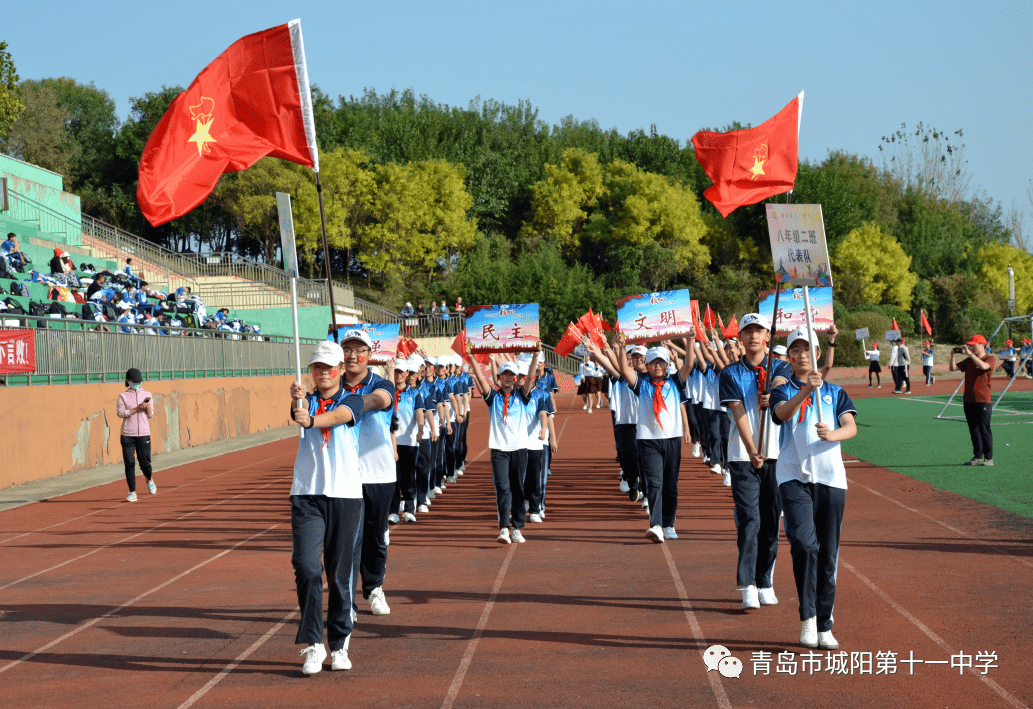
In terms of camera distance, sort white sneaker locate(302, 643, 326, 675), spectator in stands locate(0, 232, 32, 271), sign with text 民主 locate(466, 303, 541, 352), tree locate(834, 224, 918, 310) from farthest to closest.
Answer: tree locate(834, 224, 918, 310), spectator in stands locate(0, 232, 32, 271), sign with text 民主 locate(466, 303, 541, 352), white sneaker locate(302, 643, 326, 675)

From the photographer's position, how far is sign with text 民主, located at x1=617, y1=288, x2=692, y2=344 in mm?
11781

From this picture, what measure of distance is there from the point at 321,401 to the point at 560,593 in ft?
9.44

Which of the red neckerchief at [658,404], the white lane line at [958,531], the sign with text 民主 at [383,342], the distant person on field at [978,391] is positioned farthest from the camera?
the distant person on field at [978,391]

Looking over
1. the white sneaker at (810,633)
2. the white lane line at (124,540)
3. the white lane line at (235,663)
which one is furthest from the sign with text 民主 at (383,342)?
the white sneaker at (810,633)

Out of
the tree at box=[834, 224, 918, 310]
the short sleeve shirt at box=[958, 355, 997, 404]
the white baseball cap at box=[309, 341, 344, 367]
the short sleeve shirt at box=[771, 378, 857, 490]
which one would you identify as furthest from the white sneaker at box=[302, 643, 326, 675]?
the tree at box=[834, 224, 918, 310]

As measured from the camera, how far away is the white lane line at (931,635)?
A: 214 inches

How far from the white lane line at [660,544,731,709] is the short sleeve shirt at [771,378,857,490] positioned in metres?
1.15

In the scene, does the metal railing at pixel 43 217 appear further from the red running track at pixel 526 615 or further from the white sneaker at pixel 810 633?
the white sneaker at pixel 810 633

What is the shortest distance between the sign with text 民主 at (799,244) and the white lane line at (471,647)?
314 cm

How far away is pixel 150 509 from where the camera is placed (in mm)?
15109

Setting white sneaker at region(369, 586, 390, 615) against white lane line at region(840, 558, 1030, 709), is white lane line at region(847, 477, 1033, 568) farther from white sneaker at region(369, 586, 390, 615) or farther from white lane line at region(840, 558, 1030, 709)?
white sneaker at region(369, 586, 390, 615)

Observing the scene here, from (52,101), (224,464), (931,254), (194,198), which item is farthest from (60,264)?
(931,254)

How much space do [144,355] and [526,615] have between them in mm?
18403

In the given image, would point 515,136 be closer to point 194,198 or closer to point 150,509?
point 150,509
